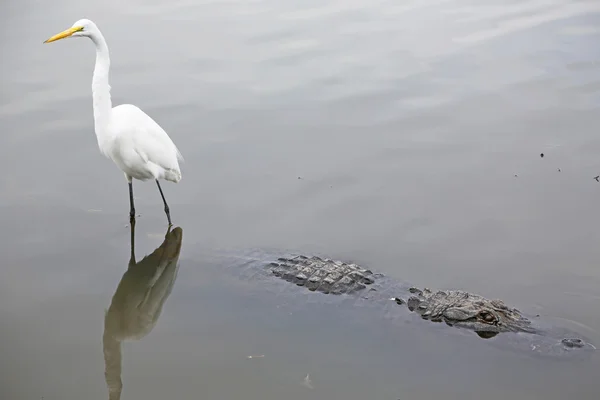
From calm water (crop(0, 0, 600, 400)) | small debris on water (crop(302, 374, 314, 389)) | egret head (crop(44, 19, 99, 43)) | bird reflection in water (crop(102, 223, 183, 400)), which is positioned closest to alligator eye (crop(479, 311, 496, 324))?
calm water (crop(0, 0, 600, 400))

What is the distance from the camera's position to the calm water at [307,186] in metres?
5.50

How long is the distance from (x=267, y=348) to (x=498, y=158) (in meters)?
4.31

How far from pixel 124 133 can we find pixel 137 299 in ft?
6.05

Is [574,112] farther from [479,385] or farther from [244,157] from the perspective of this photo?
[479,385]

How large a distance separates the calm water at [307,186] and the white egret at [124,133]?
54 centimetres

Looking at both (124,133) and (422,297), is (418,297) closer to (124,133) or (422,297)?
(422,297)

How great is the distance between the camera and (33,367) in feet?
18.2

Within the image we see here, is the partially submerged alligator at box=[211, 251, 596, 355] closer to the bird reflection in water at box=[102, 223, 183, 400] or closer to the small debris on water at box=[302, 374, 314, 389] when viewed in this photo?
the bird reflection in water at box=[102, 223, 183, 400]

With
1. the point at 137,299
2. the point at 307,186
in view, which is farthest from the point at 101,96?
the point at 307,186

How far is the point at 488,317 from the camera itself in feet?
18.6

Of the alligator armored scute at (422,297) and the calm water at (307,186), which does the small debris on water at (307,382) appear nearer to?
A: the calm water at (307,186)

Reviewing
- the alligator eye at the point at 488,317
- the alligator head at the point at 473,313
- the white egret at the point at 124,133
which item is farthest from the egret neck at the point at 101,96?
the alligator eye at the point at 488,317

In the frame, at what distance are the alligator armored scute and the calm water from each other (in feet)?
0.54

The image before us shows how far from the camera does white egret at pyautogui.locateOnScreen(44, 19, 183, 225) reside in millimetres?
7371
